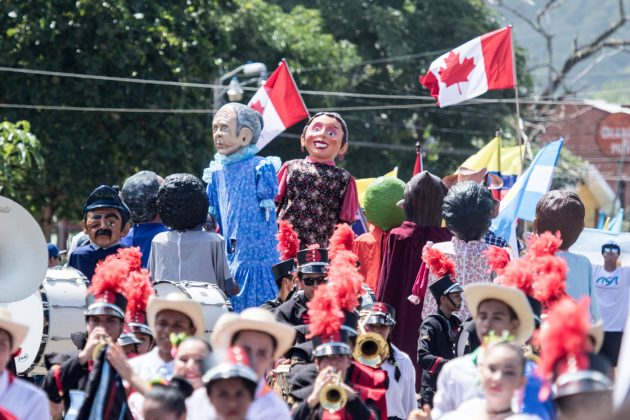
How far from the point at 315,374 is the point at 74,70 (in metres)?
15.6

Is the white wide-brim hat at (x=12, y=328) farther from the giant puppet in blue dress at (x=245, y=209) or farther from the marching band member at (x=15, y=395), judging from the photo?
the giant puppet in blue dress at (x=245, y=209)

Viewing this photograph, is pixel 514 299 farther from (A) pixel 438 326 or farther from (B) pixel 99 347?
(B) pixel 99 347

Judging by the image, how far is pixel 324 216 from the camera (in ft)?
36.1

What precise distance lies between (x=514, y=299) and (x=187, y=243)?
12.0ft

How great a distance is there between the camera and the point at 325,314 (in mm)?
7445

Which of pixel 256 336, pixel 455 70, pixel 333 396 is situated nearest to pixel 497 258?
pixel 333 396

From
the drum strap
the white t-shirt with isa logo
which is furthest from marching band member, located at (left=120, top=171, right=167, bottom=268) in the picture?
the white t-shirt with isa logo

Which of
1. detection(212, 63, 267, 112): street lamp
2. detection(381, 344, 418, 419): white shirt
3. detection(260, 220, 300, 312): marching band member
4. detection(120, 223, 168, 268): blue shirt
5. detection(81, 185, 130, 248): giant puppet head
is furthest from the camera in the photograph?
detection(212, 63, 267, 112): street lamp

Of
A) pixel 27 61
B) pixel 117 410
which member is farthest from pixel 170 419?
pixel 27 61

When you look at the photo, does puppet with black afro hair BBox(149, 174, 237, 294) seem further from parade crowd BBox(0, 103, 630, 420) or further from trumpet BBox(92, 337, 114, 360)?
trumpet BBox(92, 337, 114, 360)

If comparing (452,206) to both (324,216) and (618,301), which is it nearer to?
(324,216)

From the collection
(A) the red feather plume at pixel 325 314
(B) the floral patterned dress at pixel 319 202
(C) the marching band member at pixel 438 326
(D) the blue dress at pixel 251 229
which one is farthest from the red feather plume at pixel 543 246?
(D) the blue dress at pixel 251 229

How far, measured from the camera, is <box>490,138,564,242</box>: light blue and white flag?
43.4 ft

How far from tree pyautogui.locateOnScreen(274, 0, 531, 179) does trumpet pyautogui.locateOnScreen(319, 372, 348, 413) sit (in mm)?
26680
